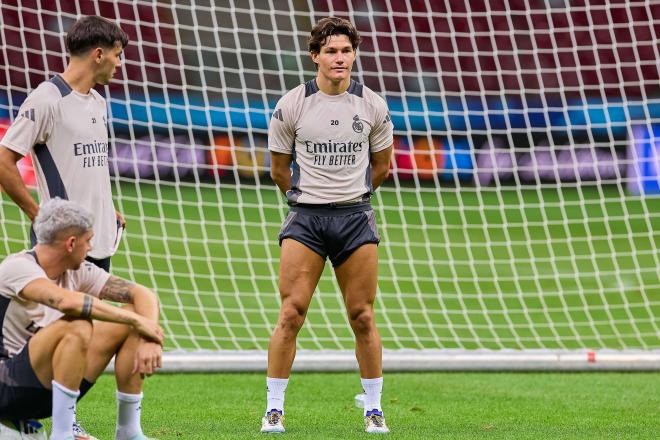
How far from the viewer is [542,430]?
622 centimetres

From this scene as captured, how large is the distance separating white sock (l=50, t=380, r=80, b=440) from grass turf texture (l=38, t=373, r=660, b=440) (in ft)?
3.42

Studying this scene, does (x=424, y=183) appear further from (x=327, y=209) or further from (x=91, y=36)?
(x=91, y=36)

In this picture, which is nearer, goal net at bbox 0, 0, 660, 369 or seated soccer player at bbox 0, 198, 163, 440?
seated soccer player at bbox 0, 198, 163, 440

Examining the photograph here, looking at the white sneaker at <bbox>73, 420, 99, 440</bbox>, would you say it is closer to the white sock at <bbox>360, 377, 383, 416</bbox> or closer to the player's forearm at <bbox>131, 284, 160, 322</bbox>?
the player's forearm at <bbox>131, 284, 160, 322</bbox>

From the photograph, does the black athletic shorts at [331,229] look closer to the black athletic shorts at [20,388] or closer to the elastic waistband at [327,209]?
the elastic waistband at [327,209]

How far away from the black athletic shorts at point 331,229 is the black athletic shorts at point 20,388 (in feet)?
5.45

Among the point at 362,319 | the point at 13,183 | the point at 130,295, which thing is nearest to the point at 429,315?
the point at 362,319

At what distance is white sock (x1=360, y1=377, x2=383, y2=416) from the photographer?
245 inches

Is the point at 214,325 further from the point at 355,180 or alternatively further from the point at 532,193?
the point at 532,193

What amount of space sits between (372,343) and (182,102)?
31.1ft

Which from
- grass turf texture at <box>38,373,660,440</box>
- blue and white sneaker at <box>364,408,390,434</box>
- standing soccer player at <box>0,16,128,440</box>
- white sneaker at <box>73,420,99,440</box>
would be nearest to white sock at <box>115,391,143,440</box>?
white sneaker at <box>73,420,99,440</box>

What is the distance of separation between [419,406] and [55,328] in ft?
9.16

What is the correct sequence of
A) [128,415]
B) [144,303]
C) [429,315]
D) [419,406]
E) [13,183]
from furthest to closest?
[429,315] → [419,406] → [13,183] → [128,415] → [144,303]

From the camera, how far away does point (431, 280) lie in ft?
40.4
